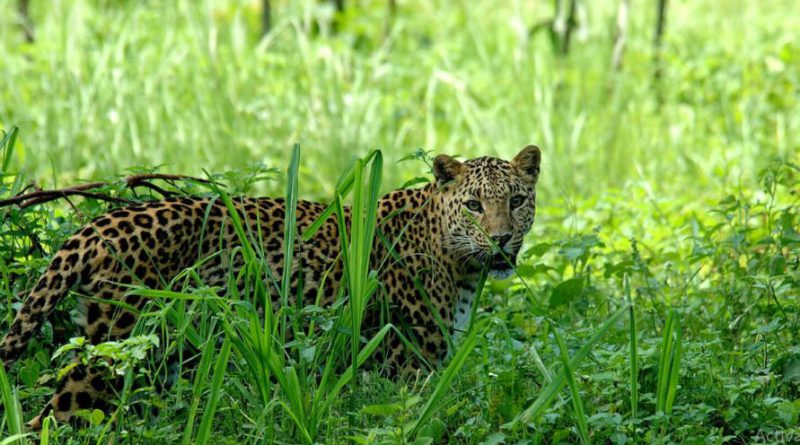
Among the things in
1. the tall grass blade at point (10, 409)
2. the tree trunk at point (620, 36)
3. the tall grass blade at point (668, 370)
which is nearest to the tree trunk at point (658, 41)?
the tree trunk at point (620, 36)

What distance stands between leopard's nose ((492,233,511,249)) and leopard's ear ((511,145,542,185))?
0.41m

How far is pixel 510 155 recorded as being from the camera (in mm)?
9375

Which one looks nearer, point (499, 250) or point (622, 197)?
point (499, 250)

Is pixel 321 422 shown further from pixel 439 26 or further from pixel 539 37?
pixel 439 26

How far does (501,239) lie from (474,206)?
212mm

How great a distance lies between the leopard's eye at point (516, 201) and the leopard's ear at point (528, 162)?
0.15 m

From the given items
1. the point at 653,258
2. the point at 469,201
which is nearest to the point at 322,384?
the point at 469,201

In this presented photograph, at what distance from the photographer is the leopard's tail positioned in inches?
165

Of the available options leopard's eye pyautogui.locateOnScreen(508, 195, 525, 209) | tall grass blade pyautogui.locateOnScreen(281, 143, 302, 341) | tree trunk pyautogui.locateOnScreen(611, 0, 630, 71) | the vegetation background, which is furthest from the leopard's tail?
tree trunk pyautogui.locateOnScreen(611, 0, 630, 71)

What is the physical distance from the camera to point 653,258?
675 cm

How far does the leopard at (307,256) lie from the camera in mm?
4262

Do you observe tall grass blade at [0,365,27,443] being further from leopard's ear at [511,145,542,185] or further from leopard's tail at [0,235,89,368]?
leopard's ear at [511,145,542,185]

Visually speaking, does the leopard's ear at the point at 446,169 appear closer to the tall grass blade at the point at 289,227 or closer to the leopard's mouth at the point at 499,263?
the leopard's mouth at the point at 499,263

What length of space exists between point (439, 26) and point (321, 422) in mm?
10606
